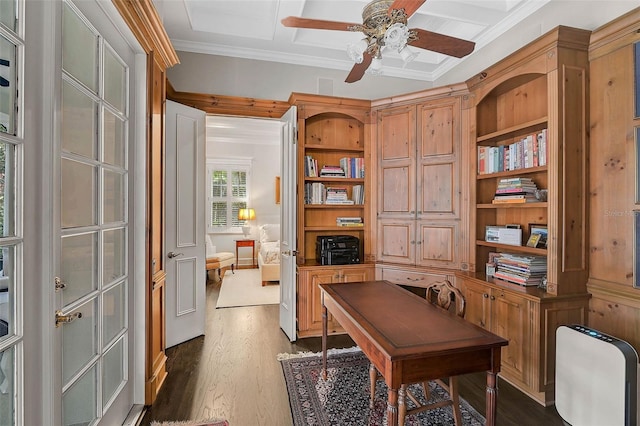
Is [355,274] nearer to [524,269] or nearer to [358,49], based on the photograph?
[524,269]

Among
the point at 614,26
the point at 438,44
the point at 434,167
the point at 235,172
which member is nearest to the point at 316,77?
the point at 434,167

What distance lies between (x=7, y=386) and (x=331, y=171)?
298cm

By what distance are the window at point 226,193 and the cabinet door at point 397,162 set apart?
15.2ft

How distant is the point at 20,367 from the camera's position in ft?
3.51

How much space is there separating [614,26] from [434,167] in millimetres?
1597

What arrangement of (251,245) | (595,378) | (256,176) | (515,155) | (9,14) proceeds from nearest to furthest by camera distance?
(9,14)
(595,378)
(515,155)
(251,245)
(256,176)

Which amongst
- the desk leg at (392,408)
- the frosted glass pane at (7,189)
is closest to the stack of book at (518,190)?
the desk leg at (392,408)

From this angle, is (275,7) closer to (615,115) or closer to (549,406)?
(615,115)

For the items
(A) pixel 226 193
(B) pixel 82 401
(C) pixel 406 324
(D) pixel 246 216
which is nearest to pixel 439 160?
(C) pixel 406 324

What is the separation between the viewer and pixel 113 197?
72.0 inches

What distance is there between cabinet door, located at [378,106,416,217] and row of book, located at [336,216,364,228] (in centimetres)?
27

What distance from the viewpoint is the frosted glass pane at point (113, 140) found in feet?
5.71

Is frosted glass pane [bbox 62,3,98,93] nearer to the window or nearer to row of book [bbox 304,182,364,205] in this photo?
row of book [bbox 304,182,364,205]

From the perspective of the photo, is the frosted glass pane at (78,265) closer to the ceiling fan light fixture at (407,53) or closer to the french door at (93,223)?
the french door at (93,223)
